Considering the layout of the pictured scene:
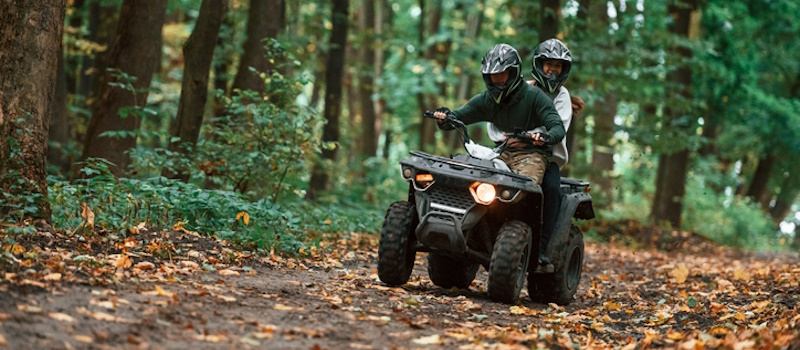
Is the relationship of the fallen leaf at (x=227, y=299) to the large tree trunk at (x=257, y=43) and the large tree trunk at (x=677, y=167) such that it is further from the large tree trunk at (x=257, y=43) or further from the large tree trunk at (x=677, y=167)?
the large tree trunk at (x=677, y=167)

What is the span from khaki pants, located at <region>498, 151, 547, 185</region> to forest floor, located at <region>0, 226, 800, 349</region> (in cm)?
119

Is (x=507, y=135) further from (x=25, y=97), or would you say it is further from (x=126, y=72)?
(x=126, y=72)

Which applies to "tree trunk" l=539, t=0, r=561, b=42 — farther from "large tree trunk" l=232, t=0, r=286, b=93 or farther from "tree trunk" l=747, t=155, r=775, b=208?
"tree trunk" l=747, t=155, r=775, b=208

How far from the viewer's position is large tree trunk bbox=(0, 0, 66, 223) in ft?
24.6

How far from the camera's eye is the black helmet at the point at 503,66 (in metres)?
8.39

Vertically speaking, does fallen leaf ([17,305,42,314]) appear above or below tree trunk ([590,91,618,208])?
below

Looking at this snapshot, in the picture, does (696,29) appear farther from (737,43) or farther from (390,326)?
(390,326)

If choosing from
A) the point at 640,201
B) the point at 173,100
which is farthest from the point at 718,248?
the point at 173,100

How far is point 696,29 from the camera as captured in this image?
93.9ft

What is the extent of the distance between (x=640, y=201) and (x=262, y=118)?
77.0ft

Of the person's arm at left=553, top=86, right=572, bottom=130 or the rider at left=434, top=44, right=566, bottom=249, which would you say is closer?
the rider at left=434, top=44, right=566, bottom=249

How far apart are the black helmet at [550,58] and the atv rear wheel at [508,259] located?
1.71 m

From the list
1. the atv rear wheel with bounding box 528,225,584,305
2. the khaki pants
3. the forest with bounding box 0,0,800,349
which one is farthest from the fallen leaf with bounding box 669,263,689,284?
the khaki pants

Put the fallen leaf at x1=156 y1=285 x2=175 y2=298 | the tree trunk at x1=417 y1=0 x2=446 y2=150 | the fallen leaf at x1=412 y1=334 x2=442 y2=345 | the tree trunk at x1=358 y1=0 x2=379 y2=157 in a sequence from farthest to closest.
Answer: the tree trunk at x1=417 y1=0 x2=446 y2=150, the tree trunk at x1=358 y1=0 x2=379 y2=157, the fallen leaf at x1=156 y1=285 x2=175 y2=298, the fallen leaf at x1=412 y1=334 x2=442 y2=345
